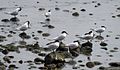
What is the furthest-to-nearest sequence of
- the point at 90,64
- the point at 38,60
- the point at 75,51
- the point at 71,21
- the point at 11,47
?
A: the point at 71,21, the point at 11,47, the point at 75,51, the point at 38,60, the point at 90,64

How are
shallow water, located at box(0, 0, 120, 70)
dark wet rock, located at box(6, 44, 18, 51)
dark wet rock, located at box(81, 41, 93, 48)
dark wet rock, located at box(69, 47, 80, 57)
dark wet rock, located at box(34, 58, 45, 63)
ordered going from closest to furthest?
dark wet rock, located at box(34, 58, 45, 63), dark wet rock, located at box(69, 47, 80, 57), shallow water, located at box(0, 0, 120, 70), dark wet rock, located at box(6, 44, 18, 51), dark wet rock, located at box(81, 41, 93, 48)

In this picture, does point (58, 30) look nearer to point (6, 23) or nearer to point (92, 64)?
point (6, 23)

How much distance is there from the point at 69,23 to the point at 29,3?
1063 cm

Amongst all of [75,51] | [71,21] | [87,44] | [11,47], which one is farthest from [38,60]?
[71,21]

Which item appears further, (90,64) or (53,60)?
(90,64)

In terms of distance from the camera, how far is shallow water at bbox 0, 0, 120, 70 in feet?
75.5

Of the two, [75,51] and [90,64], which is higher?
[75,51]

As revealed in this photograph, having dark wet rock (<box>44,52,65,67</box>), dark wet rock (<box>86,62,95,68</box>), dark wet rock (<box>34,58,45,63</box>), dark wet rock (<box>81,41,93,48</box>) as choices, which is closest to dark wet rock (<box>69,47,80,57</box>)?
dark wet rock (<box>81,41,93,48</box>)

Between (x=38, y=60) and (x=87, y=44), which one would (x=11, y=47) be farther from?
(x=87, y=44)

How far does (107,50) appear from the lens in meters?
24.1

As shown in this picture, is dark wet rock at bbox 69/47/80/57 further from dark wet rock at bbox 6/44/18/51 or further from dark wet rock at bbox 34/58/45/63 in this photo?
dark wet rock at bbox 6/44/18/51

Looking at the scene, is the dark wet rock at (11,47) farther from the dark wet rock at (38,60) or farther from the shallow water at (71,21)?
the dark wet rock at (38,60)

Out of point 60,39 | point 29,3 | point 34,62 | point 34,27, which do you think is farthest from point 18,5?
point 34,62

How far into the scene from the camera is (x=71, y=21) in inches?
1309
